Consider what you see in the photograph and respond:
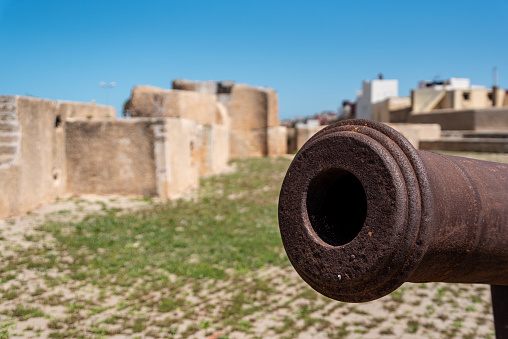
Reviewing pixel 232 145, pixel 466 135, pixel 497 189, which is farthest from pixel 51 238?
pixel 466 135

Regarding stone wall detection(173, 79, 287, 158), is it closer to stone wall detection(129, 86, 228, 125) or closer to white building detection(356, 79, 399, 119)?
stone wall detection(129, 86, 228, 125)

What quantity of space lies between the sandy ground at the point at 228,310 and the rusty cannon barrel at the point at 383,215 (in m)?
2.23

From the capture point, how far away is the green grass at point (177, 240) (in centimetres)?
515

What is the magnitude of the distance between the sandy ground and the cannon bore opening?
7.45 ft

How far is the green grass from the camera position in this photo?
16.9 feet

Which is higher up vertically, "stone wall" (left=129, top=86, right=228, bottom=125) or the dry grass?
"stone wall" (left=129, top=86, right=228, bottom=125)

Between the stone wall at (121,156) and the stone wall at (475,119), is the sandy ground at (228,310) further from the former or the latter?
the stone wall at (475,119)

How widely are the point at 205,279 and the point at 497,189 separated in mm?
3614

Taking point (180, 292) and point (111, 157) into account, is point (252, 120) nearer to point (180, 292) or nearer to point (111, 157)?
point (111, 157)

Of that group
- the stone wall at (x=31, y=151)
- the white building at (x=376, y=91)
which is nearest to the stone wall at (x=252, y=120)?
the stone wall at (x=31, y=151)

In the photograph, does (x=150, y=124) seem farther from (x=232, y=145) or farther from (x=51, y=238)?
(x=232, y=145)

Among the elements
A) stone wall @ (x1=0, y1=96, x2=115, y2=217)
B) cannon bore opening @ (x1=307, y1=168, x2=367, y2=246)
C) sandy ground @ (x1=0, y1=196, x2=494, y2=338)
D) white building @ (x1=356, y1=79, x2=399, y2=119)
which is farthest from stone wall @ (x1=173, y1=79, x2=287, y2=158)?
white building @ (x1=356, y1=79, x2=399, y2=119)

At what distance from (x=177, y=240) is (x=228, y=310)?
231 centimetres

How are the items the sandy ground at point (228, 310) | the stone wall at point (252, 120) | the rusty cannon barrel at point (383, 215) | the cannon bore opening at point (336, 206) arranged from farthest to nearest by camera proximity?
the stone wall at point (252, 120), the sandy ground at point (228, 310), the cannon bore opening at point (336, 206), the rusty cannon barrel at point (383, 215)
